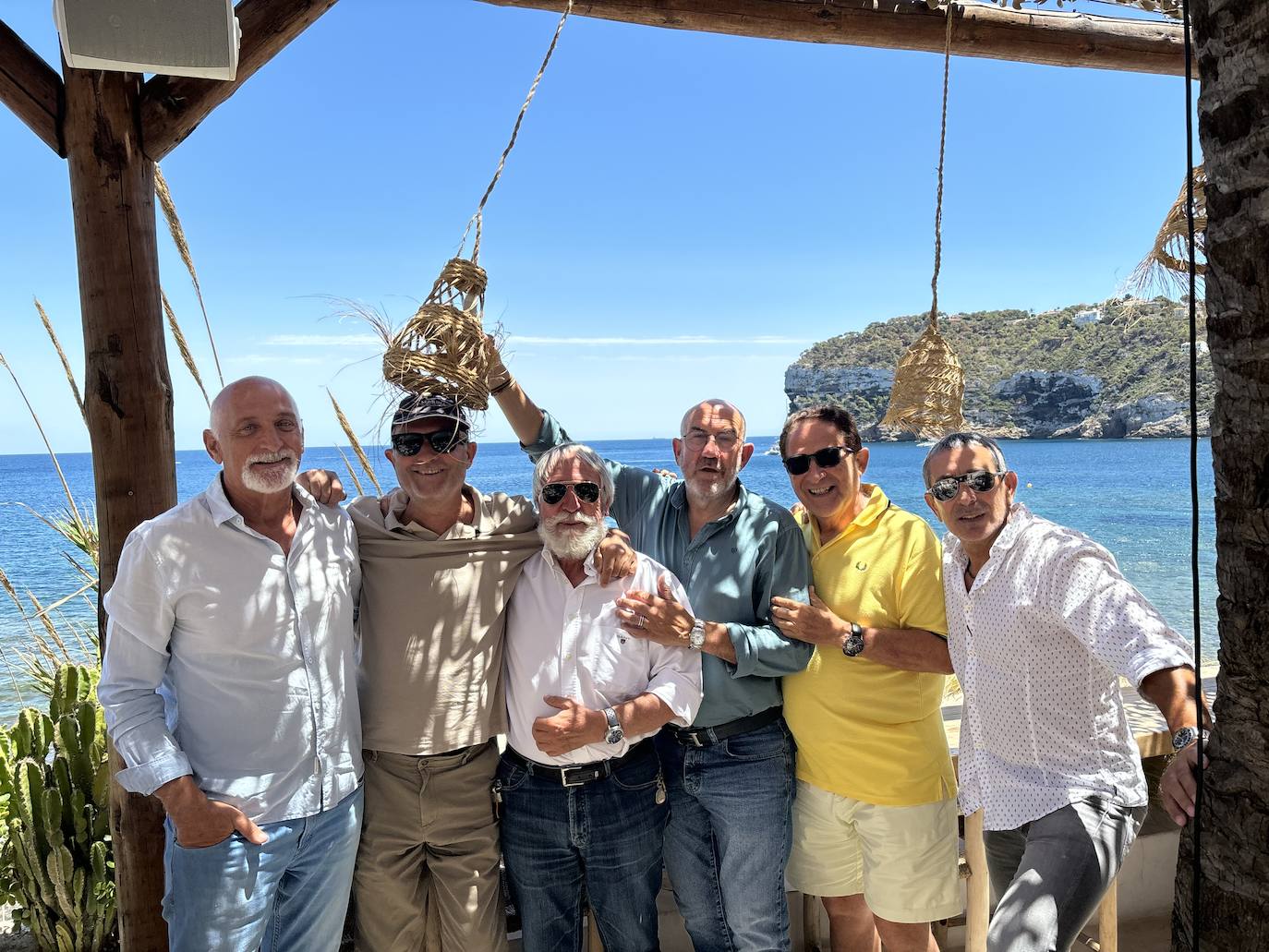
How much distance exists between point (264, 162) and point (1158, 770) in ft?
238

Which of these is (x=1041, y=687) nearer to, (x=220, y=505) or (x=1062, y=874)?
(x=1062, y=874)

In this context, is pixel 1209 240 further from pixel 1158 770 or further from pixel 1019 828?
pixel 1158 770

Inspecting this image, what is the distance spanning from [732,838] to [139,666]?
1.65m

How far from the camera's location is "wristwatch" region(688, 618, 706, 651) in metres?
2.35

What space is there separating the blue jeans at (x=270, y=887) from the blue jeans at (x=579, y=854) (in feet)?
1.45

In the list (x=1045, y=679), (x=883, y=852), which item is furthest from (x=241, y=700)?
(x=1045, y=679)

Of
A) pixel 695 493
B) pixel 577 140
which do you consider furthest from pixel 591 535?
pixel 577 140

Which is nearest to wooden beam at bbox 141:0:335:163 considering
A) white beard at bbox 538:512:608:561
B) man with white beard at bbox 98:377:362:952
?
man with white beard at bbox 98:377:362:952

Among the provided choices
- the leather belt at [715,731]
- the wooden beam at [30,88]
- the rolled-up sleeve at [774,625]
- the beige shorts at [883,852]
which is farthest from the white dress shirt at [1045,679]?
the wooden beam at [30,88]

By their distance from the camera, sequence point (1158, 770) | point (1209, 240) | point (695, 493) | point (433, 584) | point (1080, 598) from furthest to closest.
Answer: point (1158, 770) < point (695, 493) < point (433, 584) < point (1080, 598) < point (1209, 240)

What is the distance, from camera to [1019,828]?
2.19 metres

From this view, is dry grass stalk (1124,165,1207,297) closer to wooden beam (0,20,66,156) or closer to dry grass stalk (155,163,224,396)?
dry grass stalk (155,163,224,396)

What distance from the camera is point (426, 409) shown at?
233cm

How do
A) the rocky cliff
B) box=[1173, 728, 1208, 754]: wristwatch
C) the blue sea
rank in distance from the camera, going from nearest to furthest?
1. box=[1173, 728, 1208, 754]: wristwatch
2. the blue sea
3. the rocky cliff
